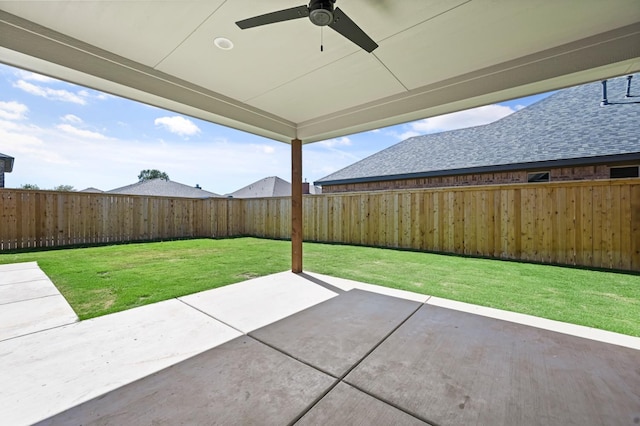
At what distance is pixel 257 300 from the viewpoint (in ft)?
9.90

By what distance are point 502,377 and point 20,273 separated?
633 cm

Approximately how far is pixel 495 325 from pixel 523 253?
13.5ft

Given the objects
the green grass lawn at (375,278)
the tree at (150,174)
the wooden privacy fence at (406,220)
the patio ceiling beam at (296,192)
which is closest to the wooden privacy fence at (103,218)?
the wooden privacy fence at (406,220)

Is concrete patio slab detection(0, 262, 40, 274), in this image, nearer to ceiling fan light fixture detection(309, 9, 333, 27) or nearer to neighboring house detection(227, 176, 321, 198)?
ceiling fan light fixture detection(309, 9, 333, 27)

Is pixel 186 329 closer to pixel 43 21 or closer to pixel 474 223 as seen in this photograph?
pixel 43 21

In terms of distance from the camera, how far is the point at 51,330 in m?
2.21

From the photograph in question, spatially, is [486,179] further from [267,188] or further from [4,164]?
[4,164]

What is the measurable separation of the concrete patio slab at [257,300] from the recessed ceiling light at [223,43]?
2.50 meters

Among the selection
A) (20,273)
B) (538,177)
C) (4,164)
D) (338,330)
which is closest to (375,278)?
(338,330)

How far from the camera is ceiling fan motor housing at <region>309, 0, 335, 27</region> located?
162 centimetres

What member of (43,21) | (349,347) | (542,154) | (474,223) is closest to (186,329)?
(349,347)

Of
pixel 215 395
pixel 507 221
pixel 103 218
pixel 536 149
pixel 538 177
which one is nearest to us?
pixel 215 395

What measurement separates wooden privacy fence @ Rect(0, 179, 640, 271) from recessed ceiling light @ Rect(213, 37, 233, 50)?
224 inches

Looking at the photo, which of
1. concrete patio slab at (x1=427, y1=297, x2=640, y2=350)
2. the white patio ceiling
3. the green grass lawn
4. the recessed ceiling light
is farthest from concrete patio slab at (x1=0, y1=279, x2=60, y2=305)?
concrete patio slab at (x1=427, y1=297, x2=640, y2=350)
